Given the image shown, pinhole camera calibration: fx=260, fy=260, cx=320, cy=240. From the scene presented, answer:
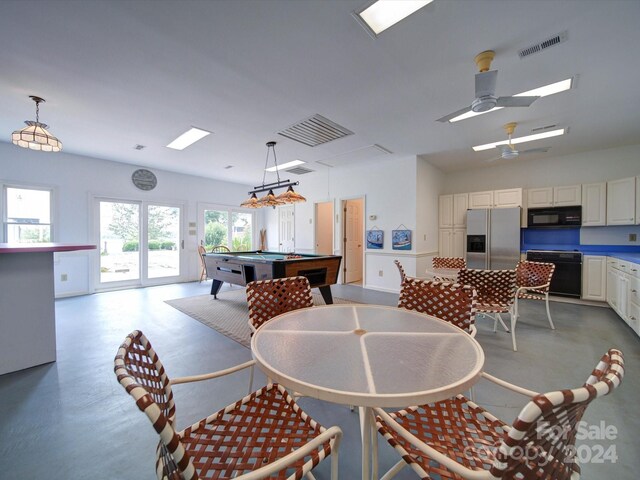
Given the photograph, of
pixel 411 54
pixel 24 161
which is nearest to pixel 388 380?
pixel 411 54

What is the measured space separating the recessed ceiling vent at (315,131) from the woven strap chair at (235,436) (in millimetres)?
3281

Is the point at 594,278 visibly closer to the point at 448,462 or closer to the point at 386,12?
the point at 386,12

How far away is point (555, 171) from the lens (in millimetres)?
5105

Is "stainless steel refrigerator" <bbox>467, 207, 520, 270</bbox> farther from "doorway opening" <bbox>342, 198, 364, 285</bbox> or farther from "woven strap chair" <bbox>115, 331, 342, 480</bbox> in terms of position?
"woven strap chair" <bbox>115, 331, 342, 480</bbox>

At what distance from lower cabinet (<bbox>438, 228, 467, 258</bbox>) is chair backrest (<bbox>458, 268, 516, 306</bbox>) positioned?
10.4ft

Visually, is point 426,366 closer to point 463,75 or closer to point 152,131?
point 463,75

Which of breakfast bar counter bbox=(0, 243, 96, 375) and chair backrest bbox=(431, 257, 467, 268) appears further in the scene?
chair backrest bbox=(431, 257, 467, 268)

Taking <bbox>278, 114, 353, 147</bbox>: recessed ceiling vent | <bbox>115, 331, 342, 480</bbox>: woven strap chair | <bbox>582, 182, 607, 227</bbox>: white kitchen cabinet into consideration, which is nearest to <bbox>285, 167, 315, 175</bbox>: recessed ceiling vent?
<bbox>278, 114, 353, 147</bbox>: recessed ceiling vent

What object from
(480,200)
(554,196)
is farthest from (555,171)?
(480,200)

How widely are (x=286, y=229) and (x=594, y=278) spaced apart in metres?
6.58

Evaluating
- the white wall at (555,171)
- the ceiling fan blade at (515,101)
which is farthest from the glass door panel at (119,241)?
the white wall at (555,171)

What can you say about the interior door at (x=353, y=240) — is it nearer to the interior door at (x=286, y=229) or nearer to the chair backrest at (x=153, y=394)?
the interior door at (x=286, y=229)

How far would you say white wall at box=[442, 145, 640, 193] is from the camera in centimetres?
454

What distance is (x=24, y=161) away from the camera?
4641mm
